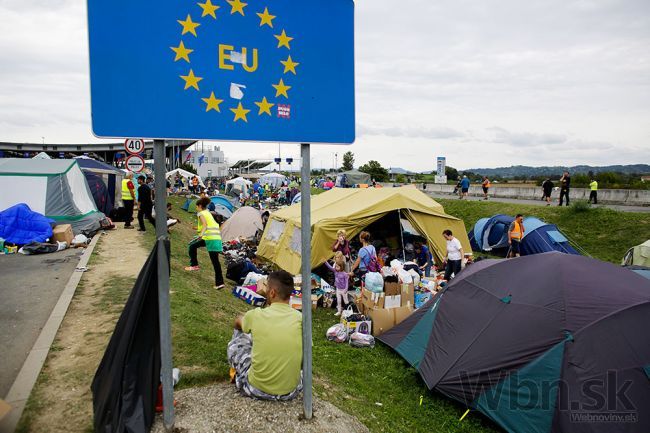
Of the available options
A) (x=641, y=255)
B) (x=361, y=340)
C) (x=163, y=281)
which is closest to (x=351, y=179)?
(x=641, y=255)

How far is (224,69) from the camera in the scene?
2754 mm

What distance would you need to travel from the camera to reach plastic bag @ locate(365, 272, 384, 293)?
7.68 meters

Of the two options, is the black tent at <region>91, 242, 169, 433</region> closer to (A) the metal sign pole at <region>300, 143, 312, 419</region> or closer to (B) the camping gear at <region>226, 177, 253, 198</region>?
(A) the metal sign pole at <region>300, 143, 312, 419</region>

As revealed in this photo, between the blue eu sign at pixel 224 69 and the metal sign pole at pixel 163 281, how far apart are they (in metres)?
0.20

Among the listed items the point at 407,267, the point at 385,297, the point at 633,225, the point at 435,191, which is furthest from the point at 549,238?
the point at 435,191

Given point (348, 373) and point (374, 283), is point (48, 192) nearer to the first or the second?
point (374, 283)

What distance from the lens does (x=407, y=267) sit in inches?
389

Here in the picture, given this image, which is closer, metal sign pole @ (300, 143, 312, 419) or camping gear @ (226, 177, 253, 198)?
metal sign pole @ (300, 143, 312, 419)

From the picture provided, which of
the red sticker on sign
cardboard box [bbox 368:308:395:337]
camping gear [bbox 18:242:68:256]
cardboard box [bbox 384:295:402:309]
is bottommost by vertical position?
cardboard box [bbox 368:308:395:337]

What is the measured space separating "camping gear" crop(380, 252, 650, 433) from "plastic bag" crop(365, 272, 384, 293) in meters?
2.11

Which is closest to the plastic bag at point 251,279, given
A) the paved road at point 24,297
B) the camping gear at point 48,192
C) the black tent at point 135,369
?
the paved road at point 24,297

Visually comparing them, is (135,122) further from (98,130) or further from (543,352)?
(543,352)

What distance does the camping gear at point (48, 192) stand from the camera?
11.3 meters

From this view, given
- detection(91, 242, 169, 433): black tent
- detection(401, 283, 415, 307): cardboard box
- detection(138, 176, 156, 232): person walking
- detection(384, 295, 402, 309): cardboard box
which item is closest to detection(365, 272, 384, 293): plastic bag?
detection(384, 295, 402, 309): cardboard box
